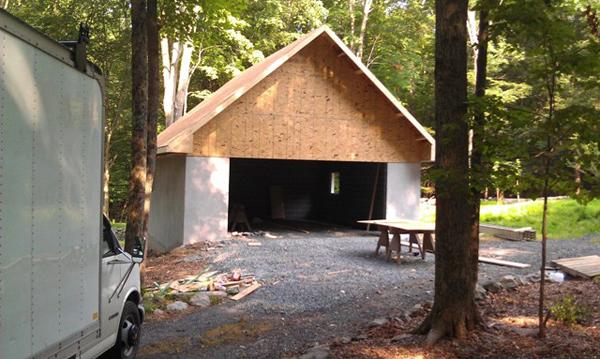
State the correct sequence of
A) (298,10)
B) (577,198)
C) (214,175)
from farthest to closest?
A: (298,10)
(214,175)
(577,198)

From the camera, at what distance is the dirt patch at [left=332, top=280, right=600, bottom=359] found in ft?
18.1

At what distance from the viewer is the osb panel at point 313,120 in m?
16.9

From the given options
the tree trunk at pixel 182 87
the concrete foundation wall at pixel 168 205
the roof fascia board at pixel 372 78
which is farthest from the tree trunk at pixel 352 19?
the concrete foundation wall at pixel 168 205

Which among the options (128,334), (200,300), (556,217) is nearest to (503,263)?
(200,300)

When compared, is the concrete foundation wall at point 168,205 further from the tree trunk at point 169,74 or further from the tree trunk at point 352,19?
the tree trunk at point 352,19

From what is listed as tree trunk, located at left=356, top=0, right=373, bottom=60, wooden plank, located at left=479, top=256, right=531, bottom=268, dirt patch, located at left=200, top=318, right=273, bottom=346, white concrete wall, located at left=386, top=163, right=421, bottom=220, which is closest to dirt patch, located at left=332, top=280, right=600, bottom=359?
dirt patch, located at left=200, top=318, right=273, bottom=346

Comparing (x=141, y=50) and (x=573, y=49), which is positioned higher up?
(x=141, y=50)

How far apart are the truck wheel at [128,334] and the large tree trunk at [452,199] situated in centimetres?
315

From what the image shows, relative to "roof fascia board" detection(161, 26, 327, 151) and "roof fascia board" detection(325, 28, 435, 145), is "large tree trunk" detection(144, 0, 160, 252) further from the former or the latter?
"roof fascia board" detection(325, 28, 435, 145)

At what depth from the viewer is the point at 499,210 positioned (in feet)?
73.6

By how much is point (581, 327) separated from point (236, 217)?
1466cm

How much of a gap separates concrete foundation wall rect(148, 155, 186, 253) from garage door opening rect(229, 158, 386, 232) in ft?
13.7

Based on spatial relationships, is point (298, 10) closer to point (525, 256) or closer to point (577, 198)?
point (525, 256)

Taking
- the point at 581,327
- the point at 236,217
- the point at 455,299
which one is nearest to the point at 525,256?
the point at 581,327
